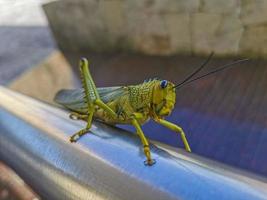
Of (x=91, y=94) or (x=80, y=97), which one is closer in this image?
(x=91, y=94)

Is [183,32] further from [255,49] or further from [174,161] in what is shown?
[174,161]

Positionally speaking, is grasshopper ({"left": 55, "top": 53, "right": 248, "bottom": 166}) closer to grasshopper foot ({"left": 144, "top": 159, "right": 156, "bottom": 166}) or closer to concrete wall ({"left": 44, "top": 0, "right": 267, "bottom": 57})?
grasshopper foot ({"left": 144, "top": 159, "right": 156, "bottom": 166})

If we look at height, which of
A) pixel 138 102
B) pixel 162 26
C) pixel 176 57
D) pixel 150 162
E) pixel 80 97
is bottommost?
pixel 176 57

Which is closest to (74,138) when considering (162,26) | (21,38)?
(162,26)

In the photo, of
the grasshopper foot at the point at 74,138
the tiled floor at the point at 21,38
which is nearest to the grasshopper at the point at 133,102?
the grasshopper foot at the point at 74,138

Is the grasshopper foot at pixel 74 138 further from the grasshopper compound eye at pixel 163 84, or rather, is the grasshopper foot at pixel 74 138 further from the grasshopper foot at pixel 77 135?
the grasshopper compound eye at pixel 163 84

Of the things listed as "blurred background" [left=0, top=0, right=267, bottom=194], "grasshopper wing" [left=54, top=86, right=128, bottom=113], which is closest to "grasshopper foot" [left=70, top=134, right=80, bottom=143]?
"grasshopper wing" [left=54, top=86, right=128, bottom=113]

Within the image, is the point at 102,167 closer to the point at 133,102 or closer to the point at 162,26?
the point at 133,102
